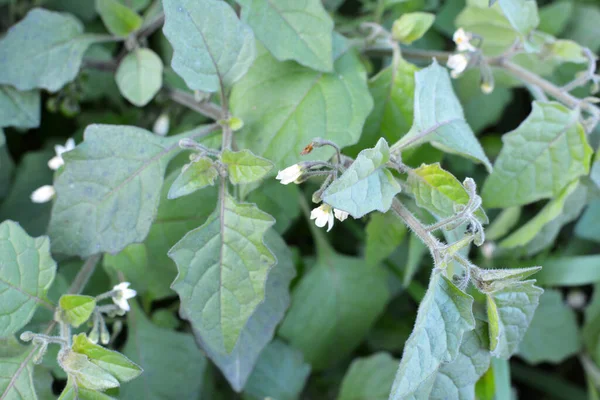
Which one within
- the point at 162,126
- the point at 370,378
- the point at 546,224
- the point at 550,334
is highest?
the point at 162,126

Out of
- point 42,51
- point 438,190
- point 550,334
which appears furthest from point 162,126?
point 550,334

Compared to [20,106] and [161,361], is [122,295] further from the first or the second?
[20,106]

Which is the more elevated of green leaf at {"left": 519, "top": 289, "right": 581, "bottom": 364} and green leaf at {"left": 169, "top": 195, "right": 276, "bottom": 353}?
green leaf at {"left": 169, "top": 195, "right": 276, "bottom": 353}

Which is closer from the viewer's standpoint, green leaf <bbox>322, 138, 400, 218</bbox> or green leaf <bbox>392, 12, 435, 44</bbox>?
green leaf <bbox>322, 138, 400, 218</bbox>

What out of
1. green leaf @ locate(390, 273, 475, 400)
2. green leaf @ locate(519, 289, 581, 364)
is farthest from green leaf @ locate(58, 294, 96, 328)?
green leaf @ locate(519, 289, 581, 364)

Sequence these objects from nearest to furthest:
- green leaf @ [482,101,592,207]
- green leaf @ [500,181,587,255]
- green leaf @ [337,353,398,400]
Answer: green leaf @ [482,101,592,207], green leaf @ [500,181,587,255], green leaf @ [337,353,398,400]

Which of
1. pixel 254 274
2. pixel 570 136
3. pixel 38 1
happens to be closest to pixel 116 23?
pixel 38 1

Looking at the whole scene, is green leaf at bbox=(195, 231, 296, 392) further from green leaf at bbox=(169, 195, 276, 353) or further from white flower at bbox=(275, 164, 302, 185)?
white flower at bbox=(275, 164, 302, 185)
